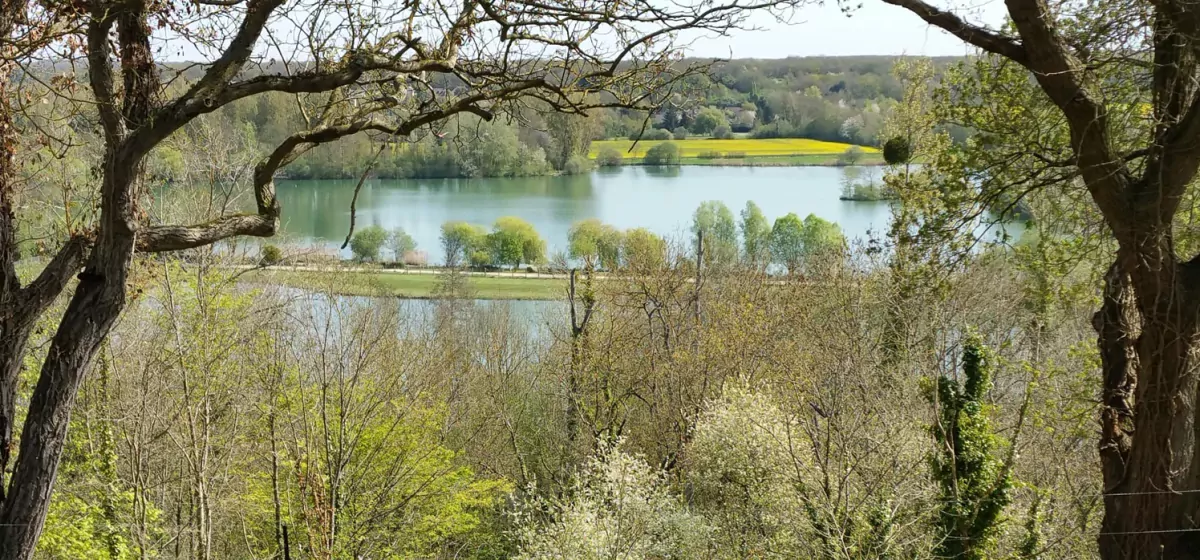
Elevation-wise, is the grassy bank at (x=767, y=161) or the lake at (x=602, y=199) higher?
the grassy bank at (x=767, y=161)

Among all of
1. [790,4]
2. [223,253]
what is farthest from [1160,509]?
[223,253]

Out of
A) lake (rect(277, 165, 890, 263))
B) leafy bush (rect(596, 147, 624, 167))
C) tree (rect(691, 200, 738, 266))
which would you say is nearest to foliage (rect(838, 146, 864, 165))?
lake (rect(277, 165, 890, 263))

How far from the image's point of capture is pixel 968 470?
8062mm

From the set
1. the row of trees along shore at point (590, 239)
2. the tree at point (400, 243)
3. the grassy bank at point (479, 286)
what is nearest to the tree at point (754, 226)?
the row of trees along shore at point (590, 239)

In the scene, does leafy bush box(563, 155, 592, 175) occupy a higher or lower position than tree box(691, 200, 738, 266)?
higher

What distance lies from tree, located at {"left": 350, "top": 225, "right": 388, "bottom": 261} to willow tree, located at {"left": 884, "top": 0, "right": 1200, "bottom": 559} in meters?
29.9

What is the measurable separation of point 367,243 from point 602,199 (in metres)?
11.2

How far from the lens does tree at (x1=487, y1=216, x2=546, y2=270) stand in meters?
35.6

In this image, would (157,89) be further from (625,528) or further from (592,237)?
(592,237)

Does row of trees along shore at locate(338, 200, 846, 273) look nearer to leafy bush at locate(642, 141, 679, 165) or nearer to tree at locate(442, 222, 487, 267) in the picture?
tree at locate(442, 222, 487, 267)

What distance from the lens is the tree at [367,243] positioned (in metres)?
32.7

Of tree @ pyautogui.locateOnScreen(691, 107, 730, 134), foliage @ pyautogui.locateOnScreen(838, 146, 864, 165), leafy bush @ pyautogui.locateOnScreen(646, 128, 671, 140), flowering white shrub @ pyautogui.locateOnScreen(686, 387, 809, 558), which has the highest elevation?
tree @ pyautogui.locateOnScreen(691, 107, 730, 134)

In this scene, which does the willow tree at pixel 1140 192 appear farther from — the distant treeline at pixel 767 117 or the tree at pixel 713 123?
the tree at pixel 713 123

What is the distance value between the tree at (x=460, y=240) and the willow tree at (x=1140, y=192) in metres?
32.1
